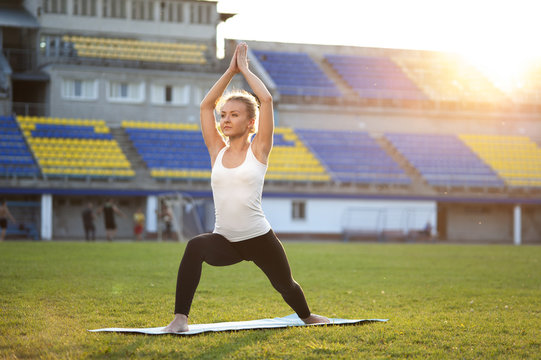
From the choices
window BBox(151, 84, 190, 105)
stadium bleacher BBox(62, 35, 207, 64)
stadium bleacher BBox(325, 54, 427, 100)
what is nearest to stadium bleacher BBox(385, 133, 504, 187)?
stadium bleacher BBox(325, 54, 427, 100)

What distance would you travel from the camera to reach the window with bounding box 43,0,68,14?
149ft

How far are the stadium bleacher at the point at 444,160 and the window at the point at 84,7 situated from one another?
62.3 feet

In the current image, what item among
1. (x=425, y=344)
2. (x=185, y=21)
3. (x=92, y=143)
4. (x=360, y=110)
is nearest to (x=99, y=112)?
(x=92, y=143)

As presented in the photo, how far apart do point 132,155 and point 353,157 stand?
11751mm

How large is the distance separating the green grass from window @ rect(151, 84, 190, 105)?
88.5 ft

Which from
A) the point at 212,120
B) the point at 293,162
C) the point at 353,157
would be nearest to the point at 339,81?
the point at 353,157

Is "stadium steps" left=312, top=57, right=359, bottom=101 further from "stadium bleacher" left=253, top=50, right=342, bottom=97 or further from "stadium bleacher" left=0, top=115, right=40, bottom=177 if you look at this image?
"stadium bleacher" left=0, top=115, right=40, bottom=177

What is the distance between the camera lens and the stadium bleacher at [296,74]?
46469 millimetres

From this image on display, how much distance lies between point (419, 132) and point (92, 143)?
20342 millimetres

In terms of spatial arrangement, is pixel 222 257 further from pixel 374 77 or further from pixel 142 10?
pixel 374 77

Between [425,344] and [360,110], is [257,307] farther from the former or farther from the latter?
[360,110]

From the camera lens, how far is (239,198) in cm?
672

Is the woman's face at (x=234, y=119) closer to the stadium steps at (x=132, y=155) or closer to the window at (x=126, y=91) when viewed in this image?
the stadium steps at (x=132, y=155)

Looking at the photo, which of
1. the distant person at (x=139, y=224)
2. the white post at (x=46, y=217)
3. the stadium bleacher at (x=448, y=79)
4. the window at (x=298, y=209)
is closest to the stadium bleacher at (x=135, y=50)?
the window at (x=298, y=209)
